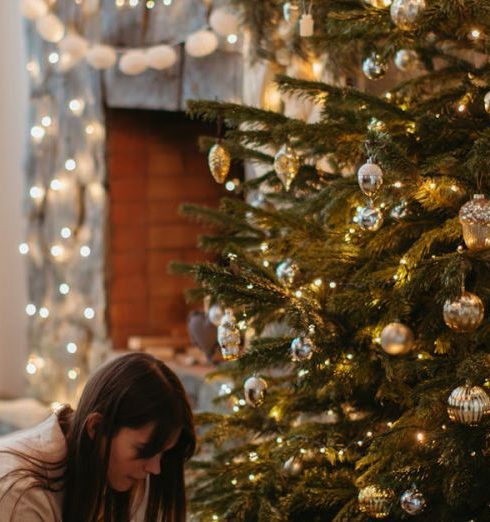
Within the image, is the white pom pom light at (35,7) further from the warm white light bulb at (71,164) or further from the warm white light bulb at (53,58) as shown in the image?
the warm white light bulb at (71,164)

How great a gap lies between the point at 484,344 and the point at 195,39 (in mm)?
2212

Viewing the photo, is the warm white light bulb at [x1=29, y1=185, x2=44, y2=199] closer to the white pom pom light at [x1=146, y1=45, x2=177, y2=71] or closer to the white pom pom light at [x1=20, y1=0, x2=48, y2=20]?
the white pom pom light at [x1=20, y1=0, x2=48, y2=20]

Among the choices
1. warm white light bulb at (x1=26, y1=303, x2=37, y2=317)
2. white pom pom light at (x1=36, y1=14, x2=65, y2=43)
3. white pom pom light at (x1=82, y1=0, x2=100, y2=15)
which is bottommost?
warm white light bulb at (x1=26, y1=303, x2=37, y2=317)

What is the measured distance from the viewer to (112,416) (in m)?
1.55

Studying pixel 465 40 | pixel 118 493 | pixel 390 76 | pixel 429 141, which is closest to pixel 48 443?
pixel 118 493

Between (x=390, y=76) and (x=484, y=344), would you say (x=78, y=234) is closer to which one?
(x=390, y=76)

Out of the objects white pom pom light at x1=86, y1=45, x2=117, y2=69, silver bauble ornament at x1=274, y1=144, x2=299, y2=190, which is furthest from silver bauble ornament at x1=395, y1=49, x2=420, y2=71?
white pom pom light at x1=86, y1=45, x2=117, y2=69

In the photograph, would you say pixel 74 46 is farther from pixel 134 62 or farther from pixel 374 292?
pixel 374 292

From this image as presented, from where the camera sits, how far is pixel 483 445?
1.45 m

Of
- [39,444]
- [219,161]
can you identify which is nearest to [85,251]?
[219,161]

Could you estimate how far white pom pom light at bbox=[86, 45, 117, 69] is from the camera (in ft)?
12.9

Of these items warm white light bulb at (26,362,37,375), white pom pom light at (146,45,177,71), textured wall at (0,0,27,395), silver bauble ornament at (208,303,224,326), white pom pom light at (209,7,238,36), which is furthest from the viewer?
textured wall at (0,0,27,395)

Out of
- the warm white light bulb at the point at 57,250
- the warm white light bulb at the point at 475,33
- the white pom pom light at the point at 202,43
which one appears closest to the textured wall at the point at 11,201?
the warm white light bulb at the point at 57,250

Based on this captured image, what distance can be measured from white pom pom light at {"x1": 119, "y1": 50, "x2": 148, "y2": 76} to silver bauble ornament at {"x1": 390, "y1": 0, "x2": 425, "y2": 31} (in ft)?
7.80
